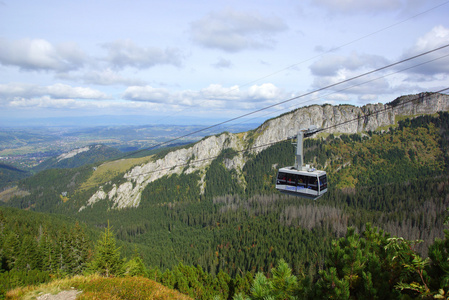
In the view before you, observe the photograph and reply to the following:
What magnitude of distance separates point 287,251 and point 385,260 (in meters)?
111

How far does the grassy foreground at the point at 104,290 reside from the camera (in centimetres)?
1448

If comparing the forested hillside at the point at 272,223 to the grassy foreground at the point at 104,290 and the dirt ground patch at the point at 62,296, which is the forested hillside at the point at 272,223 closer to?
the grassy foreground at the point at 104,290

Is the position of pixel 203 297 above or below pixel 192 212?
above

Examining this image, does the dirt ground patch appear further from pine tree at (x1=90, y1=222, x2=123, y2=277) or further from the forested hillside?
the forested hillside

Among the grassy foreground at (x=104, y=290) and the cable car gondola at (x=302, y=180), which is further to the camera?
the cable car gondola at (x=302, y=180)

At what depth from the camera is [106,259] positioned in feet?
108

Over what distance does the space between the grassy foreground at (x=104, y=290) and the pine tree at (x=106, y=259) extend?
16.7 m

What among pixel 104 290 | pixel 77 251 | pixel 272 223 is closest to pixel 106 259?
pixel 104 290

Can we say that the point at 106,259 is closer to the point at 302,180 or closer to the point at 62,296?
the point at 62,296

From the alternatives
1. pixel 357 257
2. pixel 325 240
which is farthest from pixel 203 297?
pixel 325 240

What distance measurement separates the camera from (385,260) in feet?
35.1

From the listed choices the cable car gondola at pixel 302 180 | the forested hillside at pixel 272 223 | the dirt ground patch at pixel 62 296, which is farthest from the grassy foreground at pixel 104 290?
the forested hillside at pixel 272 223

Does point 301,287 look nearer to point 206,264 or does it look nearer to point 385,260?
point 385,260

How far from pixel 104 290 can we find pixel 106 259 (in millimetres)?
20637
